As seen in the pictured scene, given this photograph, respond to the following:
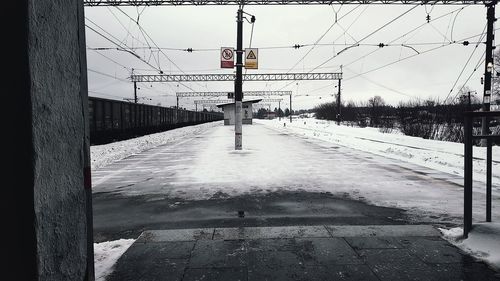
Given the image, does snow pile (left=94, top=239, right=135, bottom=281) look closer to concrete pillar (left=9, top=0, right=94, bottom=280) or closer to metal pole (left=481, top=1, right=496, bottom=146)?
concrete pillar (left=9, top=0, right=94, bottom=280)

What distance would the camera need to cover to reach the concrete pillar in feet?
6.19

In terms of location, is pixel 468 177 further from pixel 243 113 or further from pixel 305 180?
pixel 243 113

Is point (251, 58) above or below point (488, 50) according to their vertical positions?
below

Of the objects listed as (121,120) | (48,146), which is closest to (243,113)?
(121,120)

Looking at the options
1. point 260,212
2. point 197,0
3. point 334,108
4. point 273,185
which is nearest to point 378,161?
point 273,185

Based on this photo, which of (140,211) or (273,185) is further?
(273,185)

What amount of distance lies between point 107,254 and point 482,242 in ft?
13.5

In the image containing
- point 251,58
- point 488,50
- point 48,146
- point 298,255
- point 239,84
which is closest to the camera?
point 48,146

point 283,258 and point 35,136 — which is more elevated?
point 35,136

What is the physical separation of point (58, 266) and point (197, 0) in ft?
51.5

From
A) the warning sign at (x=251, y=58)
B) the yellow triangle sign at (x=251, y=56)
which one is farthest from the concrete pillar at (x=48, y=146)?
the yellow triangle sign at (x=251, y=56)

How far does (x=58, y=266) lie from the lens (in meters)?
2.19

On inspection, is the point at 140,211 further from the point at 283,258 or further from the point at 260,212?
the point at 283,258

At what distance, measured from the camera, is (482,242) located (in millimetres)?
3592
